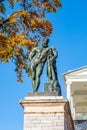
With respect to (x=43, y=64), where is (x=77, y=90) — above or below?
above

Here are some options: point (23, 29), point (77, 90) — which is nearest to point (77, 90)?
point (77, 90)

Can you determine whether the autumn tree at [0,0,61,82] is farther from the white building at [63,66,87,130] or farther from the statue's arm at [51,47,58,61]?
the white building at [63,66,87,130]

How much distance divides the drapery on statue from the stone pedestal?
0.64m

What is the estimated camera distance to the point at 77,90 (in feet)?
169

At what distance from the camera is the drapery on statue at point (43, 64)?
49.9 ft

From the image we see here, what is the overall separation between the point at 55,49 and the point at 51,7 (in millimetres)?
4630

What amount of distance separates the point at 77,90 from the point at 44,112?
37.3 m

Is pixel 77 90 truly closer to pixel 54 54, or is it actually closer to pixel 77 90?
pixel 77 90

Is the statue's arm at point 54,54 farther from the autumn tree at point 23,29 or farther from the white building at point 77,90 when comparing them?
the white building at point 77,90

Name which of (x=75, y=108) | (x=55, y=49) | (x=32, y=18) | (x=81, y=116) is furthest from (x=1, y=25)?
(x=75, y=108)

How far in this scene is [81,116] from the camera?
46.6 metres

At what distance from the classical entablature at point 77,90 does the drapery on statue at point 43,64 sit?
31191mm

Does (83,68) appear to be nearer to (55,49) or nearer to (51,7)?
(51,7)

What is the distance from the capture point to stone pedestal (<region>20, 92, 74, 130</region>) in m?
14.4
